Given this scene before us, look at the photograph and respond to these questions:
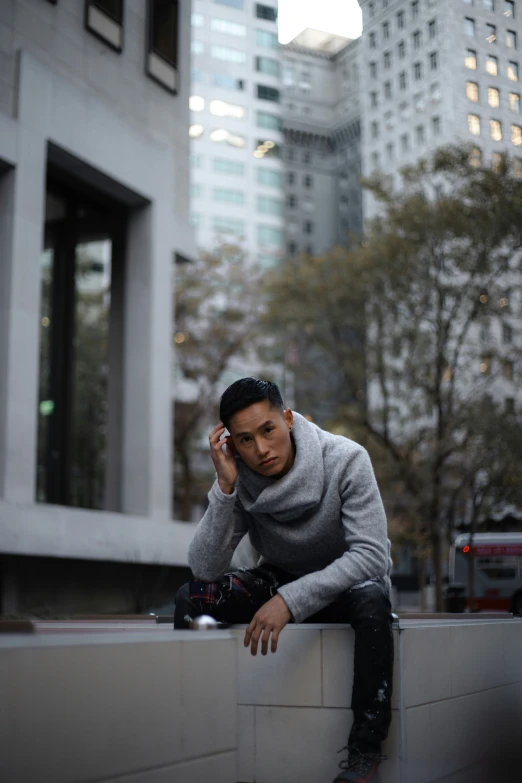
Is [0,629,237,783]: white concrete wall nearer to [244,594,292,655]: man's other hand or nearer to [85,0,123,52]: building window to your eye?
[244,594,292,655]: man's other hand

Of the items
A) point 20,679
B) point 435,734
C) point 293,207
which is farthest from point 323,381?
point 293,207

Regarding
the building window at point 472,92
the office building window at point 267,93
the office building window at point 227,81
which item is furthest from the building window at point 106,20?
the office building window at point 267,93

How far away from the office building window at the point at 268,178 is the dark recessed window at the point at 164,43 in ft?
145

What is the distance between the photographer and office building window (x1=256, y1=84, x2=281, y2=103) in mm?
54094

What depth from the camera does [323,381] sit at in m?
22.2

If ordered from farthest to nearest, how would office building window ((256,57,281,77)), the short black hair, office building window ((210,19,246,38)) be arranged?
1. office building window ((256,57,281,77))
2. office building window ((210,19,246,38))
3. the short black hair

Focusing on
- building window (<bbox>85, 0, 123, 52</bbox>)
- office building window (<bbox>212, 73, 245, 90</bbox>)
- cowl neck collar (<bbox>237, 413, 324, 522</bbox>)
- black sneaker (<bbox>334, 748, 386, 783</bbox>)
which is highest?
office building window (<bbox>212, 73, 245, 90</bbox>)

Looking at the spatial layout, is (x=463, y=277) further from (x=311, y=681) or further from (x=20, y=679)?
(x=20, y=679)

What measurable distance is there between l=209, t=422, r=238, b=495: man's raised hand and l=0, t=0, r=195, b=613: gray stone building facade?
21.8 feet

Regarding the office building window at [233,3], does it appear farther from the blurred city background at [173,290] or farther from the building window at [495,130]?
the building window at [495,130]

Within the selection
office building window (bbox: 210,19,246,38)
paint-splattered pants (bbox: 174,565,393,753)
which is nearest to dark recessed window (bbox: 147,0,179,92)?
paint-splattered pants (bbox: 174,565,393,753)

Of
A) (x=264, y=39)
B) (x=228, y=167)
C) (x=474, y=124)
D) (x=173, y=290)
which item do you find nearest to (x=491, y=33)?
(x=474, y=124)

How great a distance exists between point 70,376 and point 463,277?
9.01m

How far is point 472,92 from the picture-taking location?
372 inches
